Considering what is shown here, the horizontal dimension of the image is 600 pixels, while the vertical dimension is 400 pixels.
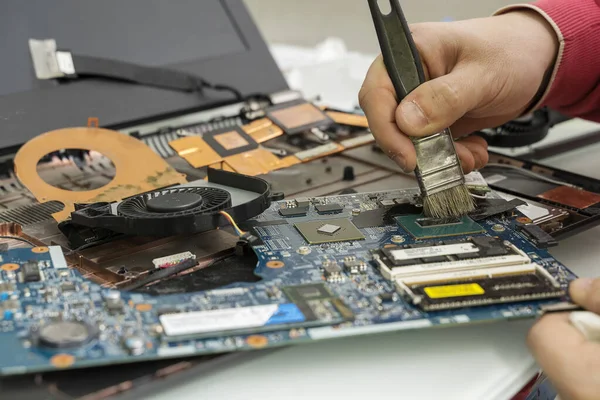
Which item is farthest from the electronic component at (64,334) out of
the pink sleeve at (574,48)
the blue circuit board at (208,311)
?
the pink sleeve at (574,48)

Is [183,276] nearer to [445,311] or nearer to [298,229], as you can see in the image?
[298,229]

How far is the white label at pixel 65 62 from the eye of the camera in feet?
5.75

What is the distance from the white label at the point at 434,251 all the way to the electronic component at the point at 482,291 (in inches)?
2.6

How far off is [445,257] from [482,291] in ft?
0.32

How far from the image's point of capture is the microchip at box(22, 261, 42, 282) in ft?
3.34

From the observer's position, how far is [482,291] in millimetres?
1026

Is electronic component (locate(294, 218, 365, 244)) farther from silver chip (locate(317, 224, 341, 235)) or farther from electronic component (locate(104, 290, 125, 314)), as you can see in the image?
electronic component (locate(104, 290, 125, 314))

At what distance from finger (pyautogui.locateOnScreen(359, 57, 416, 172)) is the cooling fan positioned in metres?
0.23

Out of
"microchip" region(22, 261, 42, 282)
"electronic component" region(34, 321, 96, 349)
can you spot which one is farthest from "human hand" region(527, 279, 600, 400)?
"microchip" region(22, 261, 42, 282)

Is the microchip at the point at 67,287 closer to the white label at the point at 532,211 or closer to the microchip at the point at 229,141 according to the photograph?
the microchip at the point at 229,141

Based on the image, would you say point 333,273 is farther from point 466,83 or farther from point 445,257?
point 466,83

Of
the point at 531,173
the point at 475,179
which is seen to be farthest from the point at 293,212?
the point at 531,173

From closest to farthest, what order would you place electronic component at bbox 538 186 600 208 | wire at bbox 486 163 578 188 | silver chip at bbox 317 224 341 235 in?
silver chip at bbox 317 224 341 235 < electronic component at bbox 538 186 600 208 < wire at bbox 486 163 578 188

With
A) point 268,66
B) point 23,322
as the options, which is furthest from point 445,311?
point 268,66
